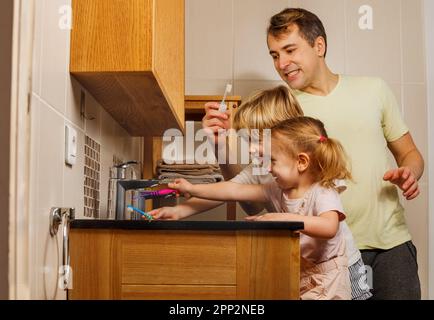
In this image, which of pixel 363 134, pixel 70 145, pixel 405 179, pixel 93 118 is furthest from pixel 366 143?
pixel 70 145

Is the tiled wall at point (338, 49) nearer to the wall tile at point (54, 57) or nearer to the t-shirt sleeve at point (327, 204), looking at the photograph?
the t-shirt sleeve at point (327, 204)

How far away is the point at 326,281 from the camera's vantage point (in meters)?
1.05

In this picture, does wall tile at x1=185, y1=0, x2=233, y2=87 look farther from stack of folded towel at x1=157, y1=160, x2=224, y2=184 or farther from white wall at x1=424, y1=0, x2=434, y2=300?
white wall at x1=424, y1=0, x2=434, y2=300

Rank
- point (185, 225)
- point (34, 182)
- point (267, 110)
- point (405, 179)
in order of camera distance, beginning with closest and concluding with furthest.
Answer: point (34, 182), point (185, 225), point (405, 179), point (267, 110)

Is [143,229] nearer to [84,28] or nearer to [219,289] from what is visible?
[219,289]

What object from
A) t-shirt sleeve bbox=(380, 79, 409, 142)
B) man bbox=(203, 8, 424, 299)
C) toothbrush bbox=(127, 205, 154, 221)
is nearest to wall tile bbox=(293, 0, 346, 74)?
man bbox=(203, 8, 424, 299)

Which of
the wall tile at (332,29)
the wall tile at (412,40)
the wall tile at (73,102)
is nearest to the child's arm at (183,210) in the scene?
the wall tile at (73,102)

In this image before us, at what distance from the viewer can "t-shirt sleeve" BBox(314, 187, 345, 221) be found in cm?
105

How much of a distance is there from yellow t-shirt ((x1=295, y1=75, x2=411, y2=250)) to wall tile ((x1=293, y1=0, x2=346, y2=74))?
197 mm

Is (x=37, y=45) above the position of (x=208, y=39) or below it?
below

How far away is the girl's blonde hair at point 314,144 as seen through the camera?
121cm

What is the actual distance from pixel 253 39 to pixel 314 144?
0.51 m

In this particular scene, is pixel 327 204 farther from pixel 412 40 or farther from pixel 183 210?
pixel 412 40

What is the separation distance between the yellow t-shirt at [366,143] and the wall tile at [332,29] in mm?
197
